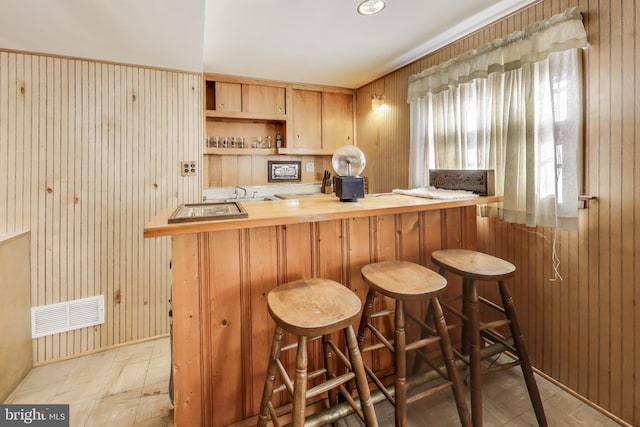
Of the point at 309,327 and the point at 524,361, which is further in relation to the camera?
the point at 524,361

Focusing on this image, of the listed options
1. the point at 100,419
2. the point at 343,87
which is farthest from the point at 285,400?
the point at 343,87

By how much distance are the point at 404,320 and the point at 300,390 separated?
55 cm

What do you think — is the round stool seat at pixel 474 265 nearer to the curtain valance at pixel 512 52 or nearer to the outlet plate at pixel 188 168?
the curtain valance at pixel 512 52

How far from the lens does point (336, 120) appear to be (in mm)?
3873

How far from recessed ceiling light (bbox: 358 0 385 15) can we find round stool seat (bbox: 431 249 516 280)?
1.63 meters

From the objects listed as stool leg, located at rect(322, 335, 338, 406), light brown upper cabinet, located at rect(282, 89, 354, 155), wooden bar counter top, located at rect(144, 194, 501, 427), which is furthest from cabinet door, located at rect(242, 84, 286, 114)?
stool leg, located at rect(322, 335, 338, 406)

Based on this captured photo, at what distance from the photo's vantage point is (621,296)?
1.53m

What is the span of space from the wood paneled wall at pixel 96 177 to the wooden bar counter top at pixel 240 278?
1389mm

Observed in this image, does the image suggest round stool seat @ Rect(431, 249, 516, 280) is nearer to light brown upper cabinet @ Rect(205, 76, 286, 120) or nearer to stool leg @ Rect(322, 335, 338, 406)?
stool leg @ Rect(322, 335, 338, 406)

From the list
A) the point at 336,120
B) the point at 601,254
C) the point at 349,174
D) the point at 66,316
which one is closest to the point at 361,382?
the point at 349,174

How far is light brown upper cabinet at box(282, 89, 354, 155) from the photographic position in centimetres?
364

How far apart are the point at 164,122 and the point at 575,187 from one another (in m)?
2.89

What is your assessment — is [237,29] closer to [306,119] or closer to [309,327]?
[306,119]

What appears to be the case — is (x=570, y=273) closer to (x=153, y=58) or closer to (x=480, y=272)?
(x=480, y=272)
